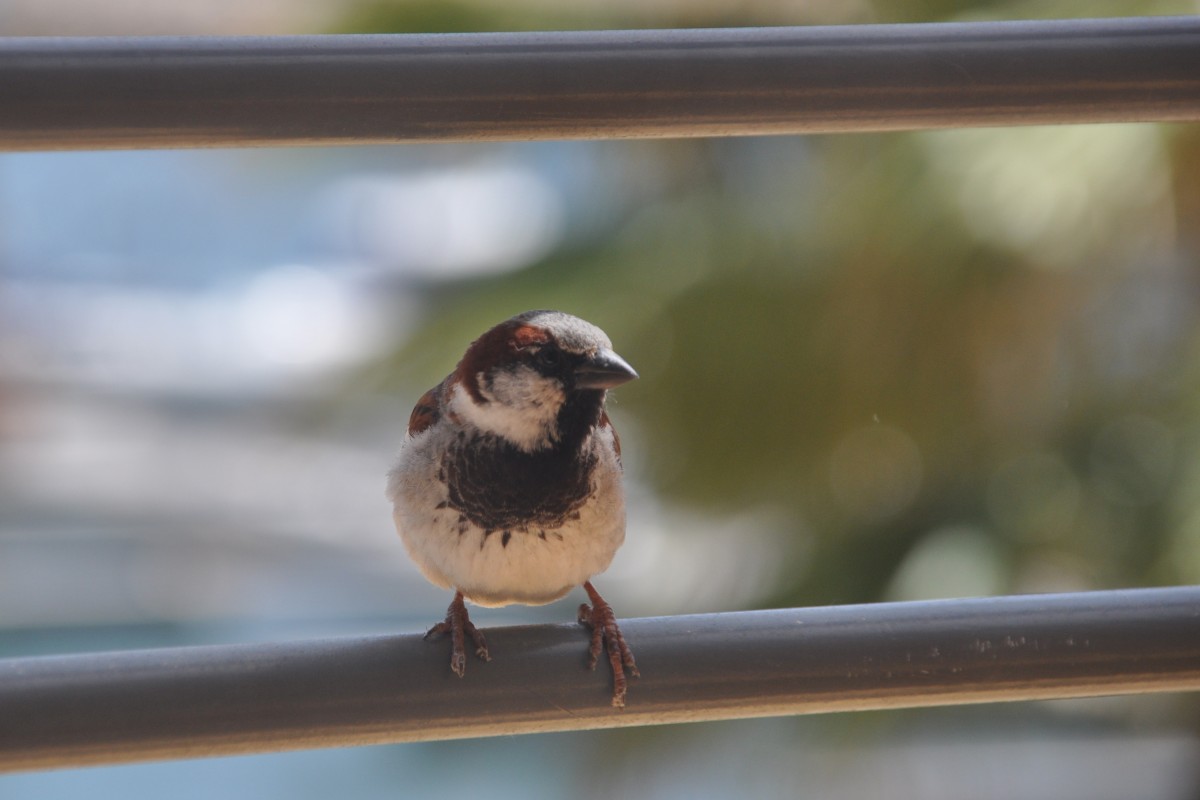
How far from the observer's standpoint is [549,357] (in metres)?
0.98

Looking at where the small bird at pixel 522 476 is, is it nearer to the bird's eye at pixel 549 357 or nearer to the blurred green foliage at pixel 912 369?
the bird's eye at pixel 549 357

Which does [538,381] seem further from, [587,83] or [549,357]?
[587,83]

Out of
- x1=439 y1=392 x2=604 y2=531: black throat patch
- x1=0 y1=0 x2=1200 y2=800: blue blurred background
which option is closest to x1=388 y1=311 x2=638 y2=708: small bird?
x1=439 y1=392 x2=604 y2=531: black throat patch

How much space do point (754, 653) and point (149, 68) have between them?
37cm

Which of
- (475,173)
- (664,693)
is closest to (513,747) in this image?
(475,173)

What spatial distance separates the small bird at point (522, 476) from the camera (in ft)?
3.16

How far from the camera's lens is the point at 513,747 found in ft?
18.0

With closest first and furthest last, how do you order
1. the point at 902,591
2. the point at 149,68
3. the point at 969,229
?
the point at 149,68, the point at 969,229, the point at 902,591

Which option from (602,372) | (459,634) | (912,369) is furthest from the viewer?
(912,369)

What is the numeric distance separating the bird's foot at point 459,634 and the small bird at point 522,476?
6cm

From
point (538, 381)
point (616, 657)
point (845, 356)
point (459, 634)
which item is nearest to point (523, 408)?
point (538, 381)

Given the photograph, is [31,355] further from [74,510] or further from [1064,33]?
[1064,33]

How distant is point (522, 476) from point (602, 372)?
0.33ft

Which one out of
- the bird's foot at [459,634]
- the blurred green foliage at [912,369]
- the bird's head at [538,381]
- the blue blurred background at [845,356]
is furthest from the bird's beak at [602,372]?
the blurred green foliage at [912,369]
